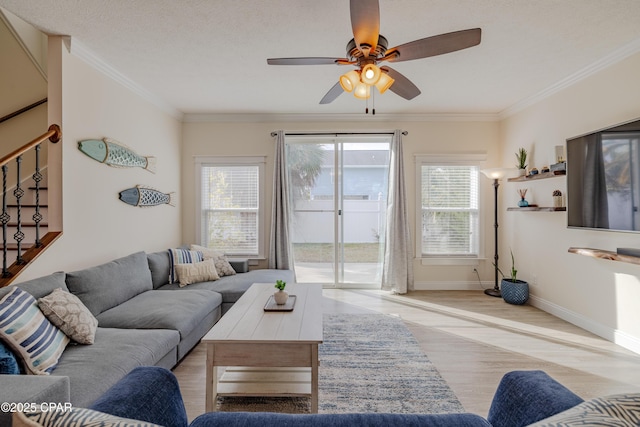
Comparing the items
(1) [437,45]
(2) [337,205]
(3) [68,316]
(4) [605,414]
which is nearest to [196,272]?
(3) [68,316]

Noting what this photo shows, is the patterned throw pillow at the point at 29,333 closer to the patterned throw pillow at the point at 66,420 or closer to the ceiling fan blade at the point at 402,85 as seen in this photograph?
the patterned throw pillow at the point at 66,420

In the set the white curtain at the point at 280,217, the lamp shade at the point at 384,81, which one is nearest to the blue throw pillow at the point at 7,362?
the lamp shade at the point at 384,81

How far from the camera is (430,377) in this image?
7.59 ft

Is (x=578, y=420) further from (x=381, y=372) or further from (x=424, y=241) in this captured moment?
(x=424, y=241)

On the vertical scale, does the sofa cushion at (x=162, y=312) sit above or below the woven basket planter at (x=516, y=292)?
above

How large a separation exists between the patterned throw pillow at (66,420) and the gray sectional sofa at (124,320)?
828 millimetres

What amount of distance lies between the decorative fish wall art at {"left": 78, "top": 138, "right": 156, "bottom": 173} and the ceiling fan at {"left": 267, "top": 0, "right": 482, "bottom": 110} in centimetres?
201

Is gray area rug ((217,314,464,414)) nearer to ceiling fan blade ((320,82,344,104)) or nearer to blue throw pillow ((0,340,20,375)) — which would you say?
blue throw pillow ((0,340,20,375))

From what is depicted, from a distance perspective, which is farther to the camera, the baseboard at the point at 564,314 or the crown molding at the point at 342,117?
the crown molding at the point at 342,117

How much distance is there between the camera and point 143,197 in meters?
3.69

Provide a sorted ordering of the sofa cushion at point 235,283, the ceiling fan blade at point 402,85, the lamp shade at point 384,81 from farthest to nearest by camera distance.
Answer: the sofa cushion at point 235,283, the ceiling fan blade at point 402,85, the lamp shade at point 384,81

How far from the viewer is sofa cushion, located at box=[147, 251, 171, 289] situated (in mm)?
3373

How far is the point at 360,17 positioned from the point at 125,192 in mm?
3092

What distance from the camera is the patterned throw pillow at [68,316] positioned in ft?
6.07
